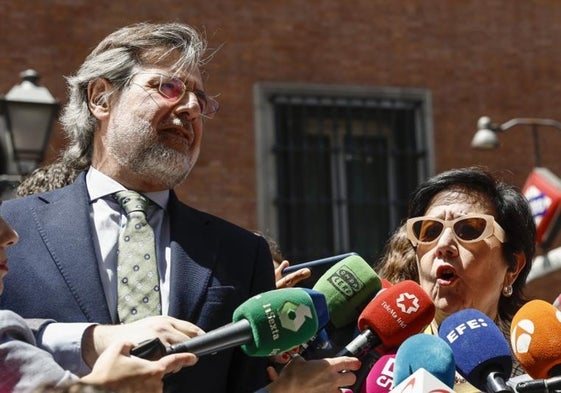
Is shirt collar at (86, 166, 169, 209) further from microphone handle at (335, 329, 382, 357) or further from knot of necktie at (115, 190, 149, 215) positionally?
microphone handle at (335, 329, 382, 357)

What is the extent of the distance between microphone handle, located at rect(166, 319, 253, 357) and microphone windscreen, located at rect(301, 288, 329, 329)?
279mm

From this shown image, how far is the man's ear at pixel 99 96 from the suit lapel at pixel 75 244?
253 mm

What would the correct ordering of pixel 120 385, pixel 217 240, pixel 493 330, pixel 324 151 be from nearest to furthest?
1. pixel 120 385
2. pixel 493 330
3. pixel 217 240
4. pixel 324 151

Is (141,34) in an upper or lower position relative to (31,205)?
upper

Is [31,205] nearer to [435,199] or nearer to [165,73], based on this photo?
[165,73]

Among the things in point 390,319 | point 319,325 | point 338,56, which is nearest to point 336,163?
point 338,56

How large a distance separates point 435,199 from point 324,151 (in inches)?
373

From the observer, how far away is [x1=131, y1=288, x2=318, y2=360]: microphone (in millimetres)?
3221

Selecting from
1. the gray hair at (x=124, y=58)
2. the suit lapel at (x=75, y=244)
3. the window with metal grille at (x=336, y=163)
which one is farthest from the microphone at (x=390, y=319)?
the window with metal grille at (x=336, y=163)

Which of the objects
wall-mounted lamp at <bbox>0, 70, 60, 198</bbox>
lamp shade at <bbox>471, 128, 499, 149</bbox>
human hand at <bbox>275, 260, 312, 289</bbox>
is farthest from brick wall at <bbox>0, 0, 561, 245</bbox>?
human hand at <bbox>275, 260, 312, 289</bbox>

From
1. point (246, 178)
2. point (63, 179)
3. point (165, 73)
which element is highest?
point (165, 73)

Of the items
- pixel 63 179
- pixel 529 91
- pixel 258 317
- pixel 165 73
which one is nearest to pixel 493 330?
pixel 258 317

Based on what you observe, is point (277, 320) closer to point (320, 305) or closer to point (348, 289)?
point (320, 305)

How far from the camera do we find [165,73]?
410 centimetres
